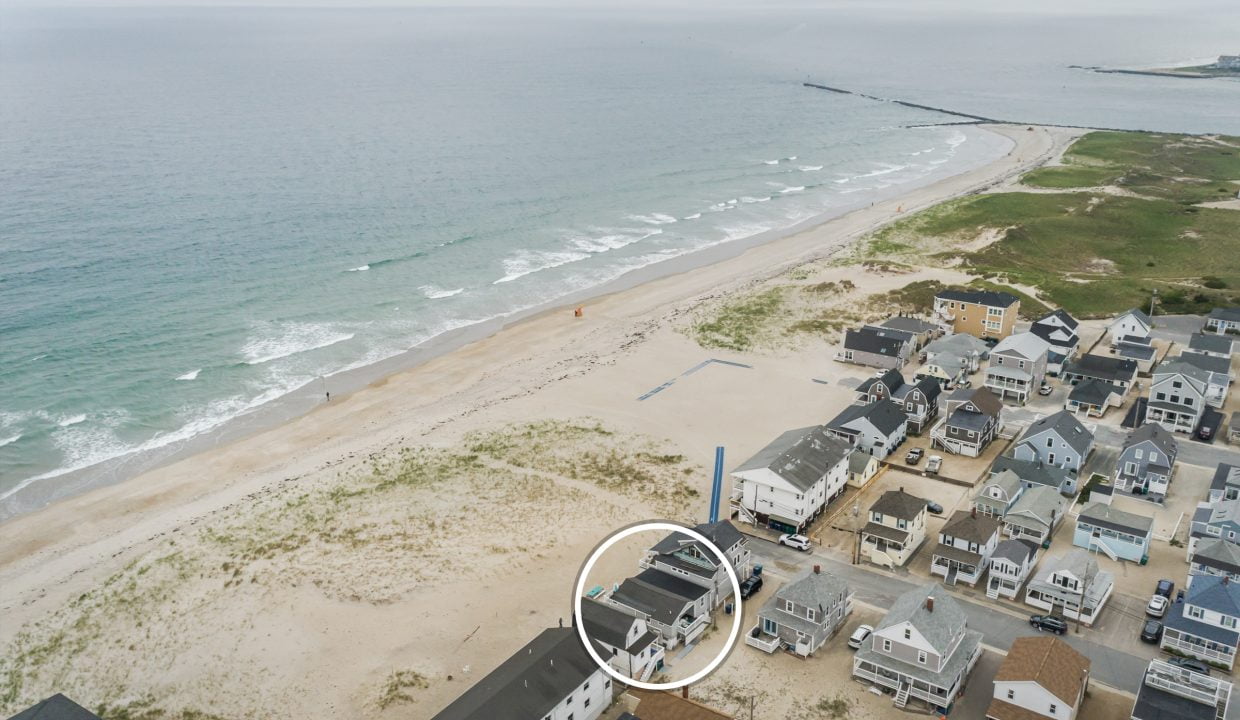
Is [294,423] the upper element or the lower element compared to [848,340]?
lower

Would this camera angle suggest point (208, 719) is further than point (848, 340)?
No

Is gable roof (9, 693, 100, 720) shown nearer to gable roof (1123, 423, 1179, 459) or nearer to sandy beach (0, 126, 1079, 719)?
sandy beach (0, 126, 1079, 719)

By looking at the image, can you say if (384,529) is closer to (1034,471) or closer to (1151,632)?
(1034,471)

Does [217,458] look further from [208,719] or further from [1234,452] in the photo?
[1234,452]

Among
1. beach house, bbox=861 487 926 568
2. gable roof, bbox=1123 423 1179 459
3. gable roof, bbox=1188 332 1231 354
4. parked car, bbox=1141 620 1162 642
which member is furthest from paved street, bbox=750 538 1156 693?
gable roof, bbox=1188 332 1231 354

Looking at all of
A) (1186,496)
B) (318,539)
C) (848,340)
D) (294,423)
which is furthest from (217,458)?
(1186,496)
